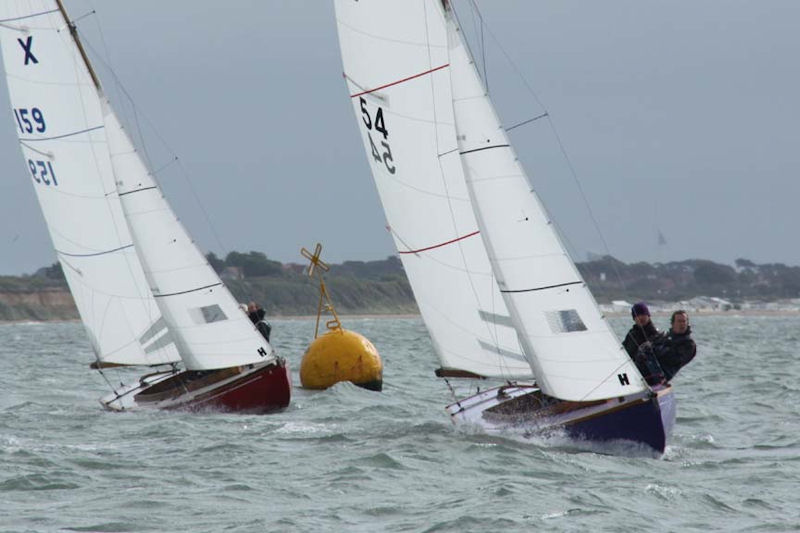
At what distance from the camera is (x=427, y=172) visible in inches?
683

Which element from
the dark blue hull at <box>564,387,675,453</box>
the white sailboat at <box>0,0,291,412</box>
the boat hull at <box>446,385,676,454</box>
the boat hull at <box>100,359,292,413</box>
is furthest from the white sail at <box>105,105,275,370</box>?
the dark blue hull at <box>564,387,675,453</box>

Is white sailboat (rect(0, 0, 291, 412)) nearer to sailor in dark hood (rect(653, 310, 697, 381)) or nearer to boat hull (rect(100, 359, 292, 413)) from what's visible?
boat hull (rect(100, 359, 292, 413))

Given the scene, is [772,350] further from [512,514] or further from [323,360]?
[512,514]

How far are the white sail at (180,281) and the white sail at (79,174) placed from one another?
2.17 ft

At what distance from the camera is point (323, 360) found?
24.3 meters

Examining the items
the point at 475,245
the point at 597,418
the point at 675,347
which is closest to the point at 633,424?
the point at 597,418

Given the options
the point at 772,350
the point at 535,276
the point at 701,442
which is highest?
the point at 535,276

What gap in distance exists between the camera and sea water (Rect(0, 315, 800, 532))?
11.9 m

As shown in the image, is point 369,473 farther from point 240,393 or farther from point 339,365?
point 339,365

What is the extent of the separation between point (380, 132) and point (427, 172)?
810 millimetres

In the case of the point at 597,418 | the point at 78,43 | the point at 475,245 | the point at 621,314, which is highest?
the point at 78,43

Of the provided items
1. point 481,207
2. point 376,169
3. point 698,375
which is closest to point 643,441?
point 481,207

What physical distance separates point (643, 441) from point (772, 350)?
32.1 m

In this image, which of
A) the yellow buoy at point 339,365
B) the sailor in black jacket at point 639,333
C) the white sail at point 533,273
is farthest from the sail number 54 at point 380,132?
the yellow buoy at point 339,365
